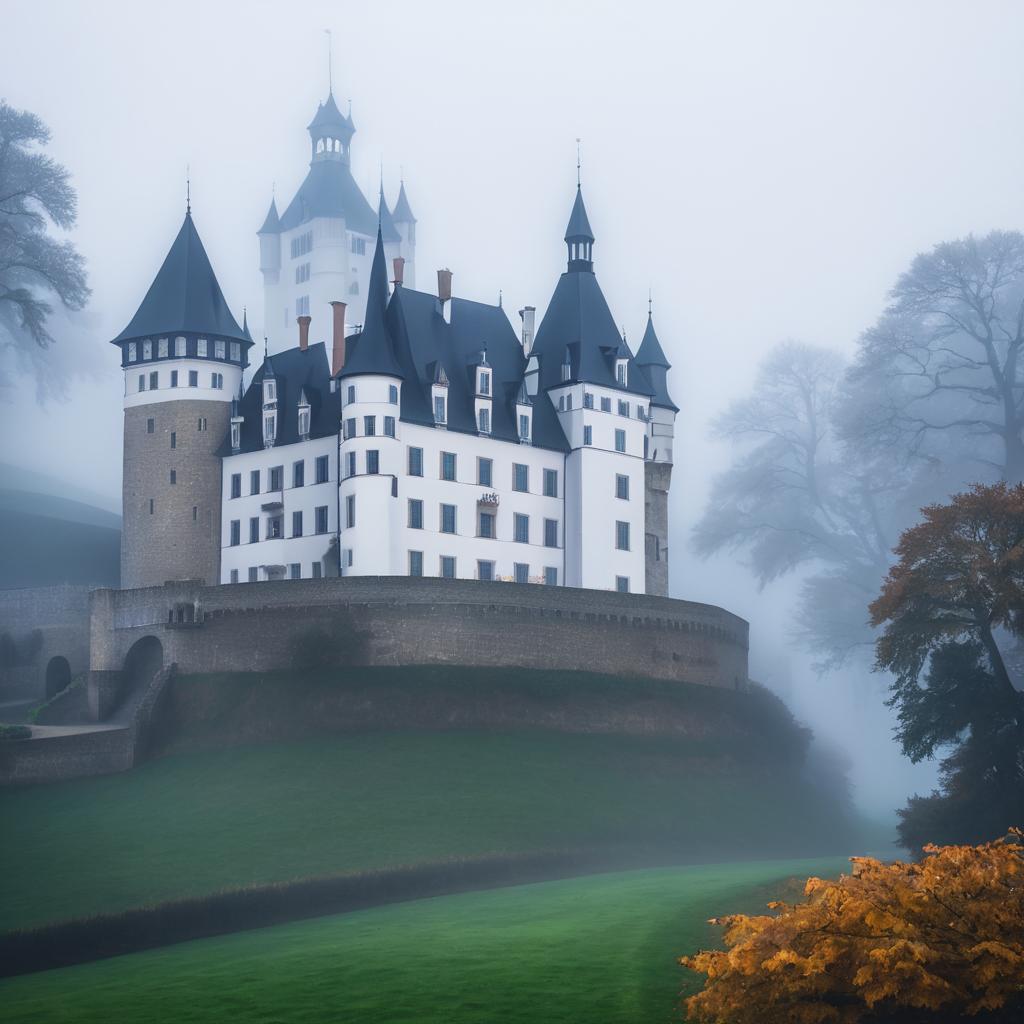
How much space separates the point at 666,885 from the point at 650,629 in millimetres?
20253

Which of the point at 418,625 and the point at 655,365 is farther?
the point at 655,365

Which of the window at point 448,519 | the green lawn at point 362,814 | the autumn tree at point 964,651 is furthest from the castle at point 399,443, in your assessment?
the autumn tree at point 964,651

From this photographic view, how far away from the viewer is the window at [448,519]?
6925 centimetres

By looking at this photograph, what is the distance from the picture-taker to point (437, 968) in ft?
114

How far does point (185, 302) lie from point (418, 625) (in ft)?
66.1

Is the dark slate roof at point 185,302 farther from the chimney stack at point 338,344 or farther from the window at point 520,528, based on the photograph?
the window at point 520,528

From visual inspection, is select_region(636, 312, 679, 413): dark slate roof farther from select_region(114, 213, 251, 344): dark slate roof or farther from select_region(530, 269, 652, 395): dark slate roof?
select_region(114, 213, 251, 344): dark slate roof

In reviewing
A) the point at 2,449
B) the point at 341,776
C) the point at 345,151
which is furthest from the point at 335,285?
the point at 341,776

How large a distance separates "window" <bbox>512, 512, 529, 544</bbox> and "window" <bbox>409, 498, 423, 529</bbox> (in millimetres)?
4945

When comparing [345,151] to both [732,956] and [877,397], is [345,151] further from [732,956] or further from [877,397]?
[732,956]

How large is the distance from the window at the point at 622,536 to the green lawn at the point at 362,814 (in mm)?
11450

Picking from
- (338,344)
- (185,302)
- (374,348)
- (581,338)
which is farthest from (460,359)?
(185,302)

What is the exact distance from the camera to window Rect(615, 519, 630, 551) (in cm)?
7338

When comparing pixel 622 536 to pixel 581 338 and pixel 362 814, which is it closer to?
pixel 581 338
